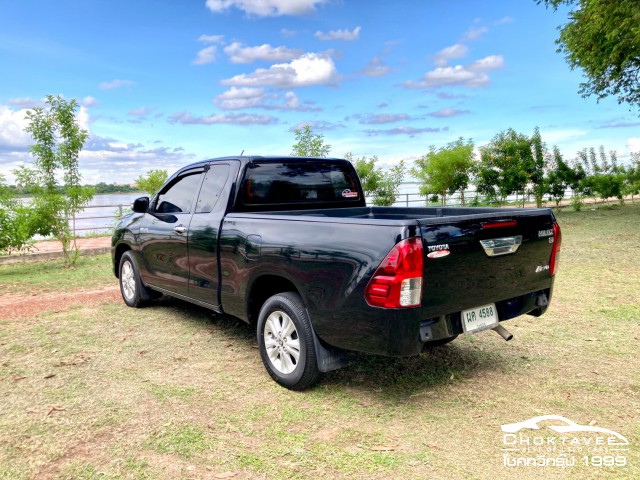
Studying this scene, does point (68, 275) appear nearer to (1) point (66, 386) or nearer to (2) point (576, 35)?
(1) point (66, 386)

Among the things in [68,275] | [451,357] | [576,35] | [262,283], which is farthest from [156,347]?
[576,35]

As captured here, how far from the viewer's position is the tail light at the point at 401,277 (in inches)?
131

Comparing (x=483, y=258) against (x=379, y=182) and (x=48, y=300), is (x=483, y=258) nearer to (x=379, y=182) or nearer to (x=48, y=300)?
(x=48, y=300)

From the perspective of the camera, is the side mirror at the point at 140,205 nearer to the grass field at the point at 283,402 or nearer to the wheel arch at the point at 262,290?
the grass field at the point at 283,402

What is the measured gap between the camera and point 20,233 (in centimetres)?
1145

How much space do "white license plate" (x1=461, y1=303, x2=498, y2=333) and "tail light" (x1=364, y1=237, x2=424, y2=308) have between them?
1.94 ft

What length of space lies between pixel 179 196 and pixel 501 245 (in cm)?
368

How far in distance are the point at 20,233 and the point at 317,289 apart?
10010mm

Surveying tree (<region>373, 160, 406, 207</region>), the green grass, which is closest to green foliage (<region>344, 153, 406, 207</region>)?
tree (<region>373, 160, 406, 207</region>)

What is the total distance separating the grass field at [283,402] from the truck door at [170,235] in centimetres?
62

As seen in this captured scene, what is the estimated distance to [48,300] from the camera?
8.23 meters

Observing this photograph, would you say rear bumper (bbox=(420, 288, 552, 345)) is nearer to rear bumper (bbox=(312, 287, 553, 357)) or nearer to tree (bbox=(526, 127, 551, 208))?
rear bumper (bbox=(312, 287, 553, 357))

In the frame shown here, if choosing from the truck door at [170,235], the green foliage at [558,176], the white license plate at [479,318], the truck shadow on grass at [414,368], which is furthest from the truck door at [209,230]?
the green foliage at [558,176]

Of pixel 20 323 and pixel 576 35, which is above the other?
pixel 576 35
